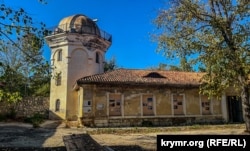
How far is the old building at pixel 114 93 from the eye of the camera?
20.8 m

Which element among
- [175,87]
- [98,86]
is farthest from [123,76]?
[175,87]

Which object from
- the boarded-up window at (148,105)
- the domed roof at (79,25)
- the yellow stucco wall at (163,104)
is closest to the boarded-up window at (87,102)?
the boarded-up window at (148,105)

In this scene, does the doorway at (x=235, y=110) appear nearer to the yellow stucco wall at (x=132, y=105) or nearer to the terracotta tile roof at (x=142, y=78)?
the terracotta tile roof at (x=142, y=78)

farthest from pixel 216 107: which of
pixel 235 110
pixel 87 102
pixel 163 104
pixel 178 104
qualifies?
pixel 87 102

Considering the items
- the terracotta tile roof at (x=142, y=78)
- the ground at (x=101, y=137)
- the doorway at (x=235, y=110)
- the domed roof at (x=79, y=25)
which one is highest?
the domed roof at (x=79, y=25)

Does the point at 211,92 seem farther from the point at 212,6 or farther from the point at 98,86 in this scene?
the point at 98,86

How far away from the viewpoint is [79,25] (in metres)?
26.4

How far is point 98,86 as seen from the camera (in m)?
20.8

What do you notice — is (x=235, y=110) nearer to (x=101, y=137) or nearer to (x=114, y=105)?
(x=114, y=105)

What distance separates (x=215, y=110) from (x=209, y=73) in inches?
404

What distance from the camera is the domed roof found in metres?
26.0

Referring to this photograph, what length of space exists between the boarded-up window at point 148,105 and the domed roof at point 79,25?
9060mm

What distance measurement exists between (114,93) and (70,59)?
6.53 meters

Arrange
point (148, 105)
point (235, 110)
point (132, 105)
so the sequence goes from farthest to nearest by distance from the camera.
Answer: point (235, 110)
point (148, 105)
point (132, 105)
